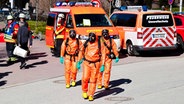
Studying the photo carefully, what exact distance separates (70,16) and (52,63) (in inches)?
82.5

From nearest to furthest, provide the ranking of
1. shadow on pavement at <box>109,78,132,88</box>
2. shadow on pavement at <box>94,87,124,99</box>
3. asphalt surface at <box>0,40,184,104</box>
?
asphalt surface at <box>0,40,184,104</box>, shadow on pavement at <box>94,87,124,99</box>, shadow on pavement at <box>109,78,132,88</box>

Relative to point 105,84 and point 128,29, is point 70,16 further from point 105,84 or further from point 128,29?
point 105,84

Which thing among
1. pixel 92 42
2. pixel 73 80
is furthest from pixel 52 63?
pixel 92 42

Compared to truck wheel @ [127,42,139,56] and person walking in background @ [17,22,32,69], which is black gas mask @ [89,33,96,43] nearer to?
person walking in background @ [17,22,32,69]

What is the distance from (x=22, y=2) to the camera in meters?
68.2

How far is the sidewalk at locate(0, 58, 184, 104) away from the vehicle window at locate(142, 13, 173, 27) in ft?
13.2

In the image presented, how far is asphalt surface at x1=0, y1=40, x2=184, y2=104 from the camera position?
1036cm

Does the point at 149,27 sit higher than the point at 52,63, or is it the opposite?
the point at 149,27

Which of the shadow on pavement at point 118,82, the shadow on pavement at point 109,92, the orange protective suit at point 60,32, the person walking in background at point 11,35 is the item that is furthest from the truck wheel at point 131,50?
the shadow on pavement at point 109,92

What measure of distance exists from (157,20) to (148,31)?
0.60 meters

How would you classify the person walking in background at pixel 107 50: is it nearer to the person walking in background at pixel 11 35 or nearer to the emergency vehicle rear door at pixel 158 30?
the person walking in background at pixel 11 35

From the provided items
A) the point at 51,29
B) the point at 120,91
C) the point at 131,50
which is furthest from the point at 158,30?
the point at 120,91

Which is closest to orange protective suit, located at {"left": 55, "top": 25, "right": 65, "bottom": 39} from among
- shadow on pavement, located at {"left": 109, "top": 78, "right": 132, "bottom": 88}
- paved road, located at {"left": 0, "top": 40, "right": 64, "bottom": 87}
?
paved road, located at {"left": 0, "top": 40, "right": 64, "bottom": 87}

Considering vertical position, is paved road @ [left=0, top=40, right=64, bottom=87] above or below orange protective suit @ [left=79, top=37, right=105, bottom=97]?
below
